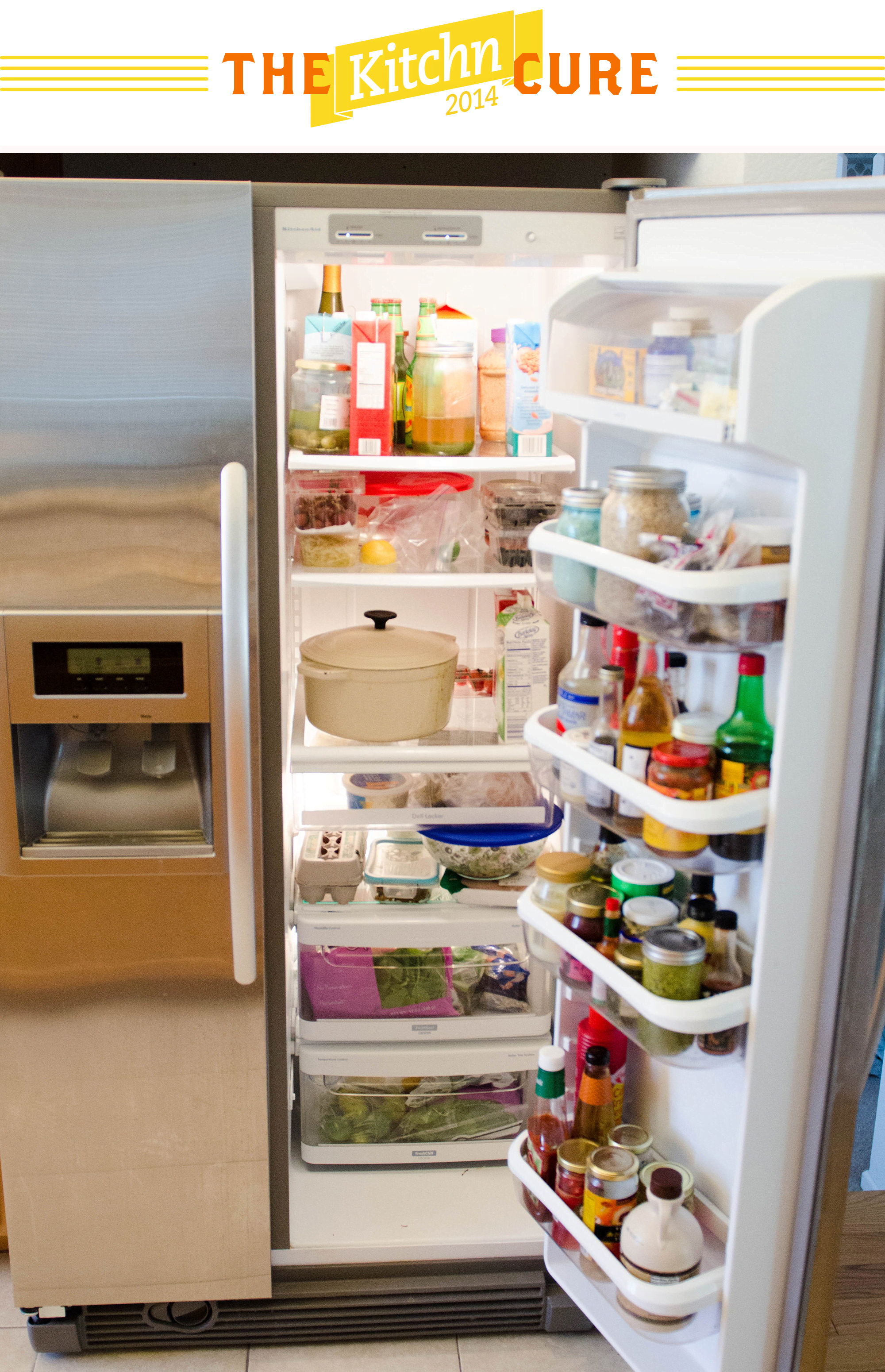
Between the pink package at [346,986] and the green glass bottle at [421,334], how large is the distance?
963mm

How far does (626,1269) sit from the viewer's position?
143 cm

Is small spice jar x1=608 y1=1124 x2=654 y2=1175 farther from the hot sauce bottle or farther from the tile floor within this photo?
the tile floor

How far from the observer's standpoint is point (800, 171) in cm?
189

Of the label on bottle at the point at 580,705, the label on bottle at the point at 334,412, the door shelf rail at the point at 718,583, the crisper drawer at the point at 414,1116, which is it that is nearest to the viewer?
the door shelf rail at the point at 718,583

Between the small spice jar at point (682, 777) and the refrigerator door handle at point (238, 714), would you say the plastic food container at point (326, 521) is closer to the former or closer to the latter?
the refrigerator door handle at point (238, 714)

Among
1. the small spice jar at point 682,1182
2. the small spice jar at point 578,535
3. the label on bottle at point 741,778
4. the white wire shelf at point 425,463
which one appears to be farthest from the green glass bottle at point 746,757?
the white wire shelf at point 425,463

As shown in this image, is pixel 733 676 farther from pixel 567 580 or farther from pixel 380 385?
pixel 380 385

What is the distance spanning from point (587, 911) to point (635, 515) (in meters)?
0.52

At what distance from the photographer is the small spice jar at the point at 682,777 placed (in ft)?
4.16

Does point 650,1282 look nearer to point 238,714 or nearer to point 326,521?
point 238,714

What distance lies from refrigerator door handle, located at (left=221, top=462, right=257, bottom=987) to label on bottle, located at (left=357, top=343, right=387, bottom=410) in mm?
266

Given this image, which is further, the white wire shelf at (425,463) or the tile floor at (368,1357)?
the tile floor at (368,1357)
